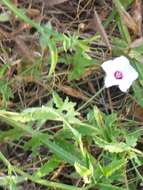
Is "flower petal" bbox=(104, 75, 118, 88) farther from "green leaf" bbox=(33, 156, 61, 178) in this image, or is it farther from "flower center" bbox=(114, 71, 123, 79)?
"green leaf" bbox=(33, 156, 61, 178)

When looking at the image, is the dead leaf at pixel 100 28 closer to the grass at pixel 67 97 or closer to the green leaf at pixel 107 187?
the grass at pixel 67 97

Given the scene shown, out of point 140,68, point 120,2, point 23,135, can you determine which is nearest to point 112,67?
point 140,68

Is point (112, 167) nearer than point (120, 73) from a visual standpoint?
Yes

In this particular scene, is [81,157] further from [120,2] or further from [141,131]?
[120,2]

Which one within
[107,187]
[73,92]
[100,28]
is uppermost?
[100,28]

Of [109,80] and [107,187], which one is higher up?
[109,80]

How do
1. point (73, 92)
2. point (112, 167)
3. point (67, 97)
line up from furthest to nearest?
point (73, 92) < point (67, 97) < point (112, 167)

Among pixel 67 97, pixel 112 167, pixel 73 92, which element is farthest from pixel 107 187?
pixel 73 92

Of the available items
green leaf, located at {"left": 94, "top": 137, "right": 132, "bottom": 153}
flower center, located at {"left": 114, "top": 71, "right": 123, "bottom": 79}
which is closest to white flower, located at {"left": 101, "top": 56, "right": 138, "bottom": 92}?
flower center, located at {"left": 114, "top": 71, "right": 123, "bottom": 79}

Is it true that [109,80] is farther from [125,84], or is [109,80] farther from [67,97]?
[67,97]
